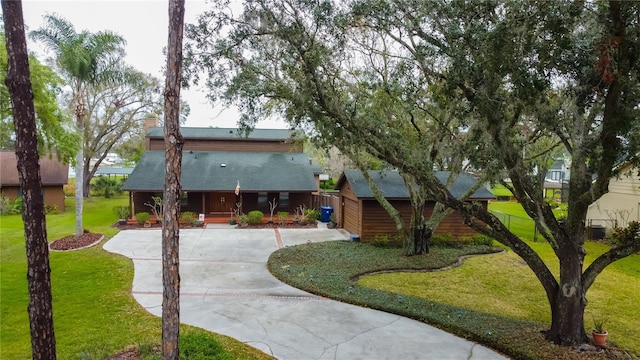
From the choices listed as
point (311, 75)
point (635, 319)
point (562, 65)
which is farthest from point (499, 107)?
point (635, 319)

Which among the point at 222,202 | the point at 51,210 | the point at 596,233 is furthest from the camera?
the point at 51,210

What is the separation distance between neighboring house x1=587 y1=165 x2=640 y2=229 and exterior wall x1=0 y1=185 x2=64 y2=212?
101 feet

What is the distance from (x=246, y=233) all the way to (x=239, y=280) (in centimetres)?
750

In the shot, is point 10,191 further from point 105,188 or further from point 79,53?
point 79,53

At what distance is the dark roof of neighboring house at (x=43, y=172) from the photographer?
77.4ft

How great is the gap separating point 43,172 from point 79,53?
1373 centimetres

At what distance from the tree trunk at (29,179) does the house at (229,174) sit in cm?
1478

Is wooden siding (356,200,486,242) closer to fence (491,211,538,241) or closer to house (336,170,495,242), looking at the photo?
house (336,170,495,242)

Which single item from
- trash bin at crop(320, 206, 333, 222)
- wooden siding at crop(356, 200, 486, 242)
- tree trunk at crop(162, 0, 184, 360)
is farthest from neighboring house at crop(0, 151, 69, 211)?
tree trunk at crop(162, 0, 184, 360)

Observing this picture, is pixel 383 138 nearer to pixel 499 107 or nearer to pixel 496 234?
pixel 499 107

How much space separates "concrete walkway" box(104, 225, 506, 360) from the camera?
Answer: 6617 mm

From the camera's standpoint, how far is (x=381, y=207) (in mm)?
16859

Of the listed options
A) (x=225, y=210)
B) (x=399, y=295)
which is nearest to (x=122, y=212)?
(x=225, y=210)

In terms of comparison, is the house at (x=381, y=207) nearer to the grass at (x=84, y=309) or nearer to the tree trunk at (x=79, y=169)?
the grass at (x=84, y=309)
